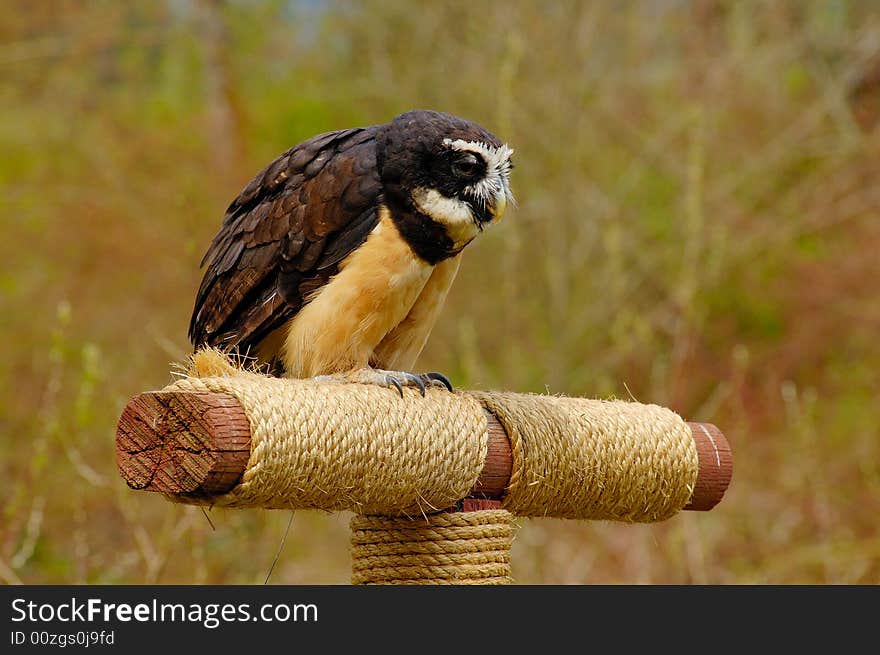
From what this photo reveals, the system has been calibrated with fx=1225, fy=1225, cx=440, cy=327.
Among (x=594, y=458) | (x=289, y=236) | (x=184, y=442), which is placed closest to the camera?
(x=184, y=442)

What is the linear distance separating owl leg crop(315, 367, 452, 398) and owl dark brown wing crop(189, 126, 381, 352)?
21 cm

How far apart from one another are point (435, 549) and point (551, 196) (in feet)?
12.7

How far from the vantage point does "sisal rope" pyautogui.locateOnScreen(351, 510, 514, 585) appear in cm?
211

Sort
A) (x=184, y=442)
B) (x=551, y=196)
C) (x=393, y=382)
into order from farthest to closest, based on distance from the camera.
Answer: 1. (x=551, y=196)
2. (x=393, y=382)
3. (x=184, y=442)

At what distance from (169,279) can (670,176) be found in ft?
8.60

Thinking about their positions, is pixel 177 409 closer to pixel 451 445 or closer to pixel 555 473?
pixel 451 445

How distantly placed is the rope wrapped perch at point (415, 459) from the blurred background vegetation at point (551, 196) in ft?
9.27

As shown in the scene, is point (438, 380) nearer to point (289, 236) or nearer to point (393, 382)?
point (393, 382)

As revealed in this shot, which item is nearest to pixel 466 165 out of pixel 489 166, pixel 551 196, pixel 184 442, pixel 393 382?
pixel 489 166

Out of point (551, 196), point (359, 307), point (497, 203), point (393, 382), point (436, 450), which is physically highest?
point (551, 196)

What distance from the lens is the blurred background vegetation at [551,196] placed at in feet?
18.5

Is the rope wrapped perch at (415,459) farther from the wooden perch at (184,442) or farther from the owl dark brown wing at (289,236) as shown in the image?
the owl dark brown wing at (289,236)

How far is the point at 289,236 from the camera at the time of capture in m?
2.45
